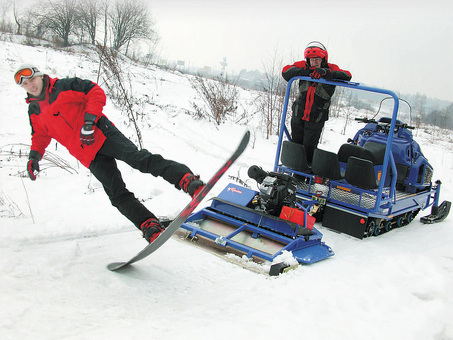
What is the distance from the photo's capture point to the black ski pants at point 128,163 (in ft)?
11.9

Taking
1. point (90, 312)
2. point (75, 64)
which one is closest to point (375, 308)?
point (90, 312)

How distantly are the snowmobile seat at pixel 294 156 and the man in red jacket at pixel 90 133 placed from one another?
2422 millimetres

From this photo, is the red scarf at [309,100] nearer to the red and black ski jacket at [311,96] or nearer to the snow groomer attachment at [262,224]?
the red and black ski jacket at [311,96]

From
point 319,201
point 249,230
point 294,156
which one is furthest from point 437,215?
point 249,230

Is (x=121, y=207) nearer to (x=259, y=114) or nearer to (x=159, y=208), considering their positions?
(x=159, y=208)

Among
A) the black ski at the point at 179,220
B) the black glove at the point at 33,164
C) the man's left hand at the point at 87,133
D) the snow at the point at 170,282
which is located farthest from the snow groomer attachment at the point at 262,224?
the black glove at the point at 33,164

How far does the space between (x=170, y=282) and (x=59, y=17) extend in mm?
27402

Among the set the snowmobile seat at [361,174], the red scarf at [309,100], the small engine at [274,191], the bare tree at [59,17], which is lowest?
the small engine at [274,191]

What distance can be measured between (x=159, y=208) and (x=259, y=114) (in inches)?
374

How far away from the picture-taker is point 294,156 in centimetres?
572

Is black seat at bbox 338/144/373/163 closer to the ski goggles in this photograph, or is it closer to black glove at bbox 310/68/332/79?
black glove at bbox 310/68/332/79

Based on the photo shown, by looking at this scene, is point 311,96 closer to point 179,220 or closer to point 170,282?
point 179,220

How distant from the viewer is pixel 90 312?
8.71 feet

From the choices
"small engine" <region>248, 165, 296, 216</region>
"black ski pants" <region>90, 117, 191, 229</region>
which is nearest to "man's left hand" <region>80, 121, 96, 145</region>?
"black ski pants" <region>90, 117, 191, 229</region>
